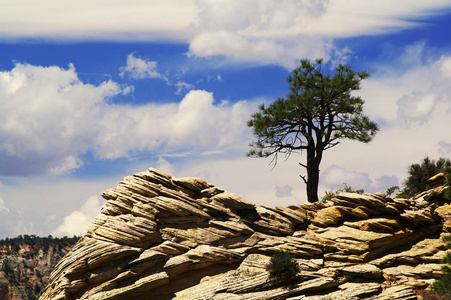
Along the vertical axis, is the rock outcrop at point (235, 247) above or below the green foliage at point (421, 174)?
below

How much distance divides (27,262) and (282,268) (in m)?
108

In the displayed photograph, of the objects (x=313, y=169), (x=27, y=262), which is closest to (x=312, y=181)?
(x=313, y=169)

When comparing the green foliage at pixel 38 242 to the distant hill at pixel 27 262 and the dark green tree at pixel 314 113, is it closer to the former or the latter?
the distant hill at pixel 27 262

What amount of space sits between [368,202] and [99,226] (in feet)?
66.1

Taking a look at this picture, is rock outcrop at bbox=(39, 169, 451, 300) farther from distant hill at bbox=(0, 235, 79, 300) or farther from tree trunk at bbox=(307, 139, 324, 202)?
distant hill at bbox=(0, 235, 79, 300)

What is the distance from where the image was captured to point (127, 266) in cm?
3100

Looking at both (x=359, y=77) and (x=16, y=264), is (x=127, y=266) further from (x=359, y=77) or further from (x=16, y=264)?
(x=16, y=264)

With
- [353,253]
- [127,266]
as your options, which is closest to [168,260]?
[127,266]

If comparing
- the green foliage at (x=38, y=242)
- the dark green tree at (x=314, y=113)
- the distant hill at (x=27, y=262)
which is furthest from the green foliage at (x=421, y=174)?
the green foliage at (x=38, y=242)

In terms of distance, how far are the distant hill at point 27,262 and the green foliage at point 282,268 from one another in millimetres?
85249

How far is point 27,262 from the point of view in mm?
120625

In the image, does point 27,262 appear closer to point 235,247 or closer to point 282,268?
point 235,247

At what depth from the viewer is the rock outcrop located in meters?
30.4

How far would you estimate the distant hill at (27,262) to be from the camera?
106 m
